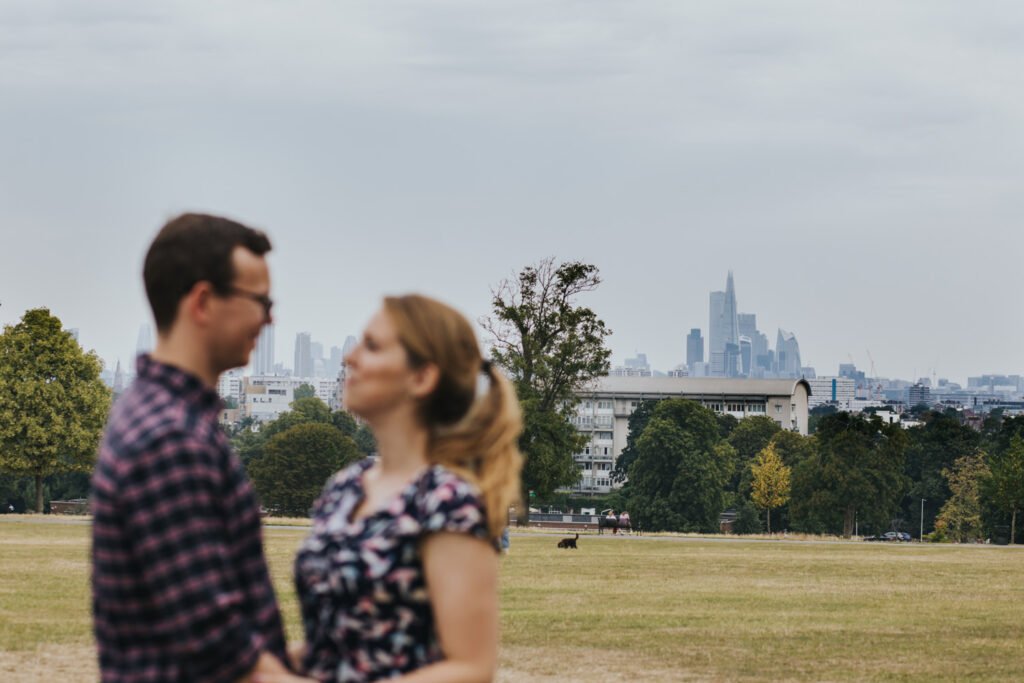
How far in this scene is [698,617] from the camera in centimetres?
2444

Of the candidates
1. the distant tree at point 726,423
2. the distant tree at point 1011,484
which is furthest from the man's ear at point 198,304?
the distant tree at point 726,423

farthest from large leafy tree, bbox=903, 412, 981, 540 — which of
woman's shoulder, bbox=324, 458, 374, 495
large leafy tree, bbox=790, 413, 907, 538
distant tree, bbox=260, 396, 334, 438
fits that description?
woman's shoulder, bbox=324, 458, 374, 495

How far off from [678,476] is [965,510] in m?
17.8

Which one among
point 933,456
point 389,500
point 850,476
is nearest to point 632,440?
point 933,456

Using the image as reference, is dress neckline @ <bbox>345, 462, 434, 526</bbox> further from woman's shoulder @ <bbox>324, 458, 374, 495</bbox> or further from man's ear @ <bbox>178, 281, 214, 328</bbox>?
man's ear @ <bbox>178, 281, 214, 328</bbox>

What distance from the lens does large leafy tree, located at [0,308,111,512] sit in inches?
2398

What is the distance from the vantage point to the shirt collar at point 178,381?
3.91 m

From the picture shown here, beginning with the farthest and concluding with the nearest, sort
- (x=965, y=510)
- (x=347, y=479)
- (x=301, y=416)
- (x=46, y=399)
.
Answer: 1. (x=301, y=416)
2. (x=965, y=510)
3. (x=46, y=399)
4. (x=347, y=479)

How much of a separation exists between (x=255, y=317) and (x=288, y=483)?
89.2m

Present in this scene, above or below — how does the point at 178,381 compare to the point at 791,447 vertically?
below

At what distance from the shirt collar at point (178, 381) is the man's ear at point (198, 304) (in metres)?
0.15

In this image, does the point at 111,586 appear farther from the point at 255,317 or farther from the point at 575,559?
the point at 575,559

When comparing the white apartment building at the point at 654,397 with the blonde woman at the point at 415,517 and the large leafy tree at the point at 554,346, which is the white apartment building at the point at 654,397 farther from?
the blonde woman at the point at 415,517

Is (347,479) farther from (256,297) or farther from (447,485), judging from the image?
(256,297)
